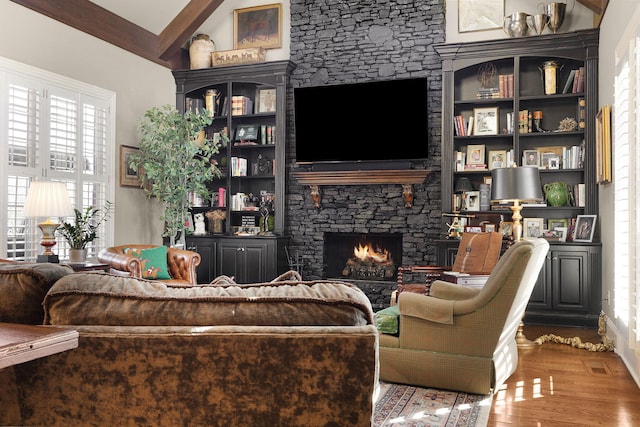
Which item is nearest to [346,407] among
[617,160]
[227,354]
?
[227,354]

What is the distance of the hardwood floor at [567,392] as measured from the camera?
9.68 ft

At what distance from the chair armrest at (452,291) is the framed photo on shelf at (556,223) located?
2389 millimetres

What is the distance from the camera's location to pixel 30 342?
1.24m

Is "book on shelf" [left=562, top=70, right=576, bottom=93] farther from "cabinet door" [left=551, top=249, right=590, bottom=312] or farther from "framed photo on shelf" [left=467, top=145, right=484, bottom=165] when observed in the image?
"cabinet door" [left=551, top=249, right=590, bottom=312]

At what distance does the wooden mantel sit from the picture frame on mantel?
1754 millimetres

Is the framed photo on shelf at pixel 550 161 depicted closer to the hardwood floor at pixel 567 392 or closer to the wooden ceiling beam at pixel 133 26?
the hardwood floor at pixel 567 392

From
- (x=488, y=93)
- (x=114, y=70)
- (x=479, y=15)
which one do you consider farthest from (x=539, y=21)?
(x=114, y=70)

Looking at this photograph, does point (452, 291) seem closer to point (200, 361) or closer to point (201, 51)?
point (200, 361)

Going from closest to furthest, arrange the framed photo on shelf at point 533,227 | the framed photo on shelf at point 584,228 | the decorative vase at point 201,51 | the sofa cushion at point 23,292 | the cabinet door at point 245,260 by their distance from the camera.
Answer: the sofa cushion at point 23,292
the framed photo on shelf at point 584,228
the framed photo on shelf at point 533,227
the cabinet door at point 245,260
the decorative vase at point 201,51

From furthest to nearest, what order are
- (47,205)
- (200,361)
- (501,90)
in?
(501,90) < (47,205) < (200,361)

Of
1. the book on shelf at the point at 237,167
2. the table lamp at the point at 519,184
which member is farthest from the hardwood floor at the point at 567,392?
the book on shelf at the point at 237,167

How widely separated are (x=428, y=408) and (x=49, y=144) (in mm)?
4538

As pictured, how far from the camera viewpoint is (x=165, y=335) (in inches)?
54.8

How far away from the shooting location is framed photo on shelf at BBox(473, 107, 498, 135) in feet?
20.0
